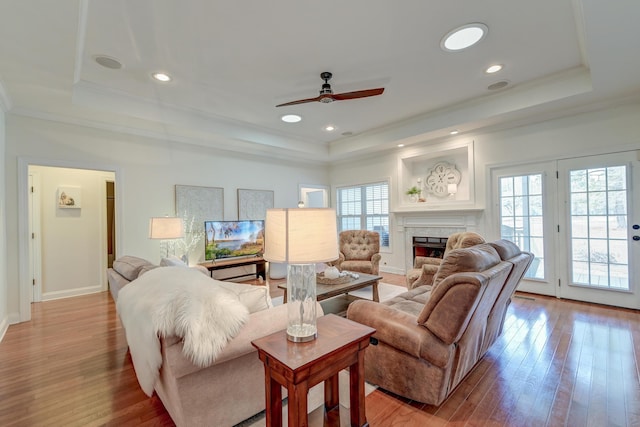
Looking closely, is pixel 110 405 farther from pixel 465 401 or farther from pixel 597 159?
pixel 597 159

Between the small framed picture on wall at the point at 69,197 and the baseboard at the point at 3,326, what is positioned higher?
the small framed picture on wall at the point at 69,197

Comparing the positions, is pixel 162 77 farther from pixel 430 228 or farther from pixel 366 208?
pixel 430 228

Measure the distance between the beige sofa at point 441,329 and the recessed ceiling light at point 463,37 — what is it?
1.88 metres

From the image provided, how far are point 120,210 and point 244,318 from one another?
12.4ft

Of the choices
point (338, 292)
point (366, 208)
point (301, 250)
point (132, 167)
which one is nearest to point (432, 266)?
point (338, 292)

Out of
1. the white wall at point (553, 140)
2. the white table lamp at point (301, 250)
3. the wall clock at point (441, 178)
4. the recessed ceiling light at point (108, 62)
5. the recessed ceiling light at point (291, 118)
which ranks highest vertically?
the recessed ceiling light at point (291, 118)

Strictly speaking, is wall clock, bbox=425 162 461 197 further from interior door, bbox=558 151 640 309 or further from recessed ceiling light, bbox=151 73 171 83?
recessed ceiling light, bbox=151 73 171 83

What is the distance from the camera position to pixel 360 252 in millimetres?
4961

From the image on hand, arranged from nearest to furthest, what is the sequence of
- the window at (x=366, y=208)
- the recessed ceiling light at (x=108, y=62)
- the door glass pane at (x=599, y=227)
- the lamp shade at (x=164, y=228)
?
1. the recessed ceiling light at (x=108, y=62)
2. the door glass pane at (x=599, y=227)
3. the lamp shade at (x=164, y=228)
4. the window at (x=366, y=208)

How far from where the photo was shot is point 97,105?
3387 millimetres

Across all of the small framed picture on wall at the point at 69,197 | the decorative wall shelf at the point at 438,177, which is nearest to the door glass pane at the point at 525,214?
the decorative wall shelf at the point at 438,177

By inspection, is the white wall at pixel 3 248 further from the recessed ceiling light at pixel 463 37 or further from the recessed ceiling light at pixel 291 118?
the recessed ceiling light at pixel 463 37

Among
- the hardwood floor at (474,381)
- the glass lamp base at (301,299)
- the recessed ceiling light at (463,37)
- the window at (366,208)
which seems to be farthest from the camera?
the window at (366,208)

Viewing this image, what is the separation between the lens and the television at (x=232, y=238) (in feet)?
16.5
